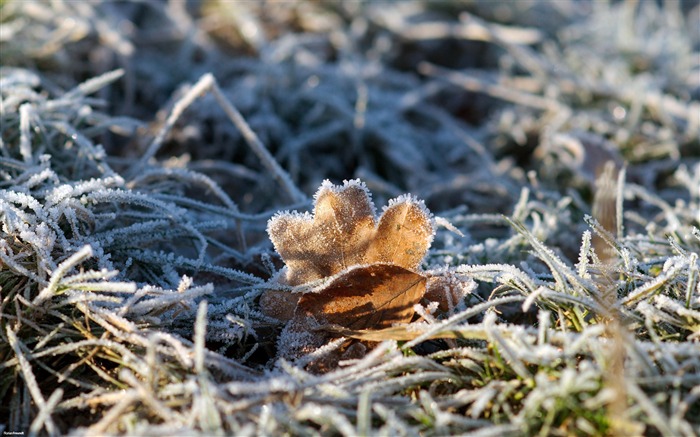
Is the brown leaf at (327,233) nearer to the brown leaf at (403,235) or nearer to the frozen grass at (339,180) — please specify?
the brown leaf at (403,235)

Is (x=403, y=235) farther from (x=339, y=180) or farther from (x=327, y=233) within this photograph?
(x=339, y=180)

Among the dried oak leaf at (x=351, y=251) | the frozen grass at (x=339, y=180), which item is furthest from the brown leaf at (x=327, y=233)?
the frozen grass at (x=339, y=180)

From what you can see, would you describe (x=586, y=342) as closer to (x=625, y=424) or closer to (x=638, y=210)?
(x=625, y=424)

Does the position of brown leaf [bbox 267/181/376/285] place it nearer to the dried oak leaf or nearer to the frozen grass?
the dried oak leaf

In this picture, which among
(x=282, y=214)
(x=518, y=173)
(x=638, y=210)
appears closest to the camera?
(x=282, y=214)

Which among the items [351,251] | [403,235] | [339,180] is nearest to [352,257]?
[351,251]

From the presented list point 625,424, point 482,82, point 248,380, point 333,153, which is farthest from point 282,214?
point 482,82

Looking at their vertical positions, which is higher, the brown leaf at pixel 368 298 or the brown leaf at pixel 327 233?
the brown leaf at pixel 327 233
